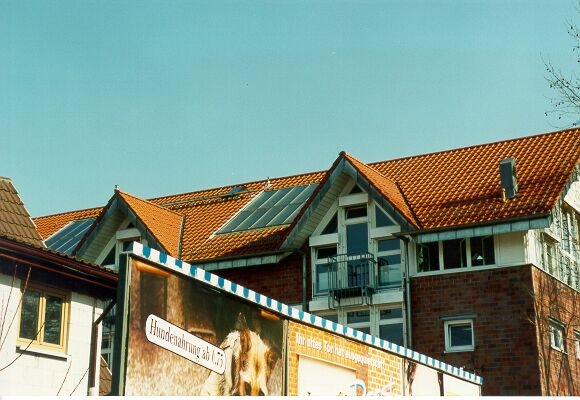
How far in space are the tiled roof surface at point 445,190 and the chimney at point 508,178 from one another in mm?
209

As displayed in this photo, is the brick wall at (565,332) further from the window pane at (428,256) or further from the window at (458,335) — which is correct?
the window pane at (428,256)

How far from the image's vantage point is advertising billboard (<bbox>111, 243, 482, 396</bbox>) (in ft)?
32.1

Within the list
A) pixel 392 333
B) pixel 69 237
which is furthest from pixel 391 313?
pixel 69 237

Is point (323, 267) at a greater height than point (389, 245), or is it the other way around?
point (389, 245)

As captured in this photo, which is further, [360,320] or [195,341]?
[360,320]

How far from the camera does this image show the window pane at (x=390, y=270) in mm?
27234

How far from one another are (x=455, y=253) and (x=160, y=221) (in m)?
10.1

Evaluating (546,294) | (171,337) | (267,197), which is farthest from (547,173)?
(171,337)

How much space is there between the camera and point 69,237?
1383 inches

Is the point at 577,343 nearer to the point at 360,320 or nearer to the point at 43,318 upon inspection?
the point at 360,320

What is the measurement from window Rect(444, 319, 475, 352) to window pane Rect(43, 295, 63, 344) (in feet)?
38.1

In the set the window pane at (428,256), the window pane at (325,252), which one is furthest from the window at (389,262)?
the window pane at (325,252)

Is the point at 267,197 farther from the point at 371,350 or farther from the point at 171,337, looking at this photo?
the point at 171,337

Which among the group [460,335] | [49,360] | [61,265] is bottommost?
[49,360]
